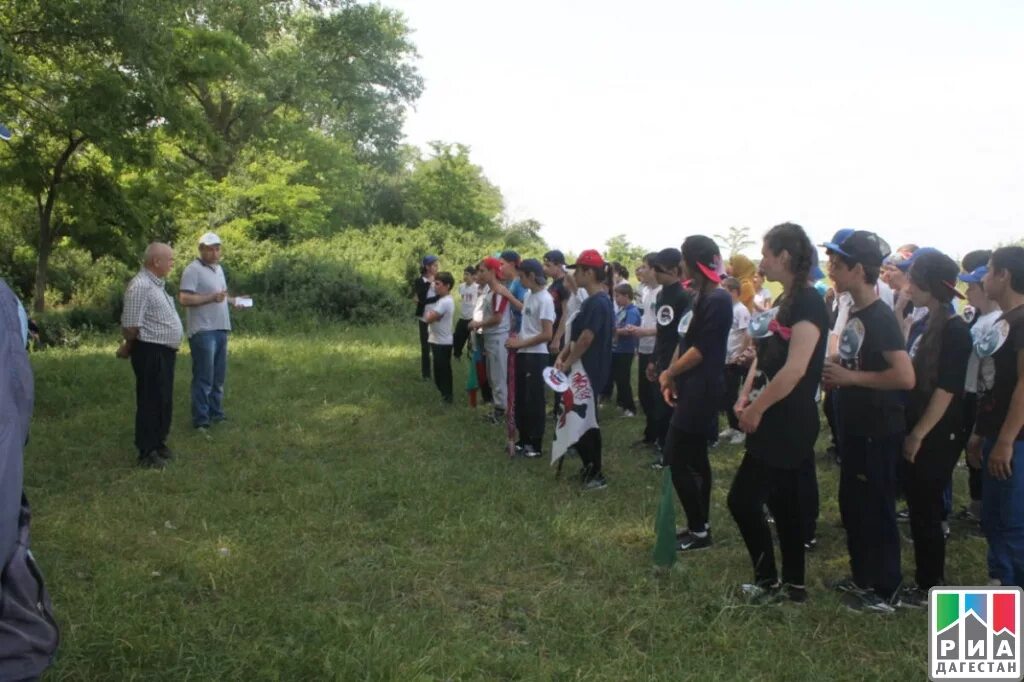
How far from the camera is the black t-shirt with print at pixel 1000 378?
368 cm

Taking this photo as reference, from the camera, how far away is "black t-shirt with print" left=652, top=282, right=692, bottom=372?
611cm

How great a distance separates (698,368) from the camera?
462 cm

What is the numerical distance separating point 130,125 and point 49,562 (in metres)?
8.00

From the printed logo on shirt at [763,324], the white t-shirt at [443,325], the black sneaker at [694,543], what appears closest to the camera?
the printed logo on shirt at [763,324]

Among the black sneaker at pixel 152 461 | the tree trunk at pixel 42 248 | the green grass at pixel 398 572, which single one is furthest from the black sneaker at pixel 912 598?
the tree trunk at pixel 42 248

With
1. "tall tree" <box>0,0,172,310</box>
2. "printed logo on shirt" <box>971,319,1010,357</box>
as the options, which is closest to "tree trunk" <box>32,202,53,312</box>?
"tall tree" <box>0,0,172,310</box>

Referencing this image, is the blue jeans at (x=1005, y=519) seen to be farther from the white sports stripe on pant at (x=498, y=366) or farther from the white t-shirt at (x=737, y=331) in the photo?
the white sports stripe on pant at (x=498, y=366)

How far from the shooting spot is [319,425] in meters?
8.23

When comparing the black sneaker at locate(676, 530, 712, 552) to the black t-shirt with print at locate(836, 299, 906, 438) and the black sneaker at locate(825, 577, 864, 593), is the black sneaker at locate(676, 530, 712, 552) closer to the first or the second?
the black sneaker at locate(825, 577, 864, 593)

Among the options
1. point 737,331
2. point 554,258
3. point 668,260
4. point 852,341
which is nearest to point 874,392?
point 852,341

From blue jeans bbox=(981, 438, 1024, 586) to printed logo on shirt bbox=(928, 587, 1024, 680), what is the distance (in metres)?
0.24

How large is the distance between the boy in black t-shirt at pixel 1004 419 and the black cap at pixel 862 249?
2.01 ft

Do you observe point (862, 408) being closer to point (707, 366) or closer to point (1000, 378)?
point (1000, 378)

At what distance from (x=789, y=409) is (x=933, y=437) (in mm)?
923
